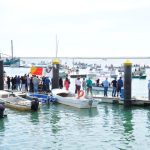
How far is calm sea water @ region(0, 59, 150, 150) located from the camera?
17844 mm

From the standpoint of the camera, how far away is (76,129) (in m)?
21.1

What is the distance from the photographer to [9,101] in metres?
28.6

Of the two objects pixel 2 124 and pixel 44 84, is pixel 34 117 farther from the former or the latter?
pixel 44 84

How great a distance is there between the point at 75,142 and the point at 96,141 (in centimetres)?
96

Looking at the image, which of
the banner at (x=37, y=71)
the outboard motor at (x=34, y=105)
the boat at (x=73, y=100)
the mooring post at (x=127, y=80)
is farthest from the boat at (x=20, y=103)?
the banner at (x=37, y=71)

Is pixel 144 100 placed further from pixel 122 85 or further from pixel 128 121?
pixel 128 121

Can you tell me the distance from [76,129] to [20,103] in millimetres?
7278

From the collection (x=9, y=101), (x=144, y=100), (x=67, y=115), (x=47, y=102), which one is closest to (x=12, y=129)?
(x=67, y=115)

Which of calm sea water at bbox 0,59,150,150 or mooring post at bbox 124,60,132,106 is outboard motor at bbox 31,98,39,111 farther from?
mooring post at bbox 124,60,132,106

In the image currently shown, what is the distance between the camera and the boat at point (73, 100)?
93.6 feet

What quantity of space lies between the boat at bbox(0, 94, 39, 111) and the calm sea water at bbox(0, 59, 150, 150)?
48cm

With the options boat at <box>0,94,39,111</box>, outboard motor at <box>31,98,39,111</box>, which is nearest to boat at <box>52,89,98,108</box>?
boat at <box>0,94,39,111</box>

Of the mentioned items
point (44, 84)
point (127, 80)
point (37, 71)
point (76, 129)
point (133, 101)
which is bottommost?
point (76, 129)

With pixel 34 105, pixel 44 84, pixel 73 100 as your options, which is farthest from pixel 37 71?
pixel 34 105
